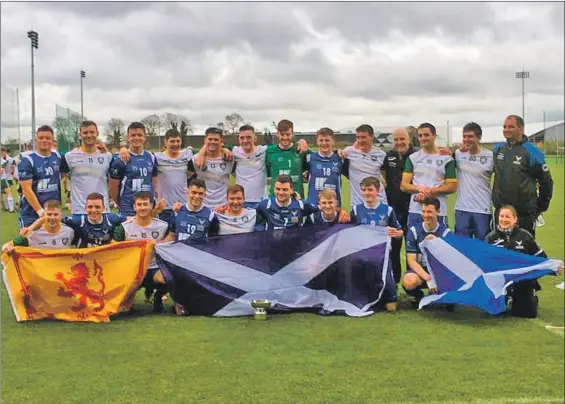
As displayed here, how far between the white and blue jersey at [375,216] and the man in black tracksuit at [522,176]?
1.02 meters

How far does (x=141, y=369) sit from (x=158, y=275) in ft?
5.48

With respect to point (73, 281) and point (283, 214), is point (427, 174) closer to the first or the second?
point (283, 214)

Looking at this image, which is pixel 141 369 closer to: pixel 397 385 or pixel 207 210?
pixel 397 385

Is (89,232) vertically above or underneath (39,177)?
underneath

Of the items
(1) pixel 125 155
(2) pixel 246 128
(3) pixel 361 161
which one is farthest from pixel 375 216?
(1) pixel 125 155

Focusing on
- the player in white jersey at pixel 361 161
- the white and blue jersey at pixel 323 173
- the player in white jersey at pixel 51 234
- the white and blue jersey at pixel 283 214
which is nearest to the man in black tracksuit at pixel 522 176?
the player in white jersey at pixel 361 161

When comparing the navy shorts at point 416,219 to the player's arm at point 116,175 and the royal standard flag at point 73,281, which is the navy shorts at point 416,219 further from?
the player's arm at point 116,175

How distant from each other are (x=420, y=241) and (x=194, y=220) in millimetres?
2128

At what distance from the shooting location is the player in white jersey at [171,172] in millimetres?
6121

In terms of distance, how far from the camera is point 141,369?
3.75 meters

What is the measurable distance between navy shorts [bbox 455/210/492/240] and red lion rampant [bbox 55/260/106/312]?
353 centimetres

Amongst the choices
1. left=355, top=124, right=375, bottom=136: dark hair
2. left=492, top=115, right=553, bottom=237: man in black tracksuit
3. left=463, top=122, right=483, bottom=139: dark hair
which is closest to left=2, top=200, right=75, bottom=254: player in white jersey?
left=355, top=124, right=375, bottom=136: dark hair

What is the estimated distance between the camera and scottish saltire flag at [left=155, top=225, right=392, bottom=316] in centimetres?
523

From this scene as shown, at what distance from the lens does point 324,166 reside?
6176 mm
